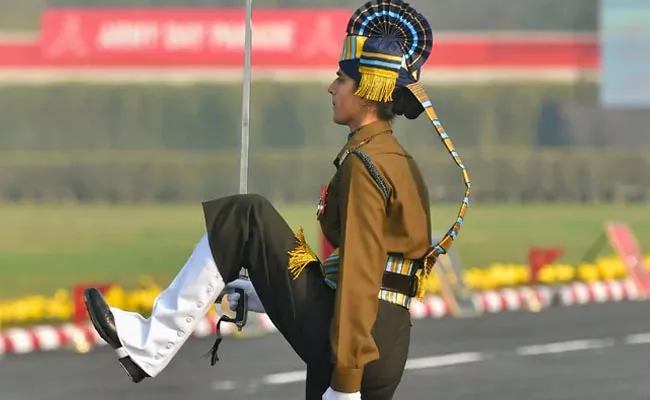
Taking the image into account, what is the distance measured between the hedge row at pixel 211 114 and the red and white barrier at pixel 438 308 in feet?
84.5

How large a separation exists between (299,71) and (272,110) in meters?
1.61

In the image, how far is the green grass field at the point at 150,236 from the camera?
19.0 metres

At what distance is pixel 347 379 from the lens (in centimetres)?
466

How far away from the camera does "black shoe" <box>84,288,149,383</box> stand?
4867 millimetres

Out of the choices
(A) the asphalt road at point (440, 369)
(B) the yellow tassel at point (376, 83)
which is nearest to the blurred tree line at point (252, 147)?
(A) the asphalt road at point (440, 369)

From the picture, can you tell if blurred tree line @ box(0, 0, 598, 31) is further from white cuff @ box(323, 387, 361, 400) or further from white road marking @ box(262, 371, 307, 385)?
white cuff @ box(323, 387, 361, 400)

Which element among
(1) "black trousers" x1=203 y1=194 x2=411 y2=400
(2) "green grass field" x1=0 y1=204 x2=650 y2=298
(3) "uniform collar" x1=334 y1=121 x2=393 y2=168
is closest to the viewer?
(1) "black trousers" x1=203 y1=194 x2=411 y2=400

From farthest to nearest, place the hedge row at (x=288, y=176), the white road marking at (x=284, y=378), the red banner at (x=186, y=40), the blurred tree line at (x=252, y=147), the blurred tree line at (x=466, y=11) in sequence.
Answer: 1. the blurred tree line at (x=466, y=11)
2. the red banner at (x=186, y=40)
3. the blurred tree line at (x=252, y=147)
4. the hedge row at (x=288, y=176)
5. the white road marking at (x=284, y=378)

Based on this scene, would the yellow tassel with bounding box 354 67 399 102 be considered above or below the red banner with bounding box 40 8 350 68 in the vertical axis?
above

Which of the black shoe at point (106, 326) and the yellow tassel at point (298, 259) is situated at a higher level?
the yellow tassel at point (298, 259)

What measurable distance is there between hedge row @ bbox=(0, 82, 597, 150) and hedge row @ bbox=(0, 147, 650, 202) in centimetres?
297

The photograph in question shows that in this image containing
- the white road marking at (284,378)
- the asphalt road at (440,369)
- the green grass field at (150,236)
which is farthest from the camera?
the green grass field at (150,236)

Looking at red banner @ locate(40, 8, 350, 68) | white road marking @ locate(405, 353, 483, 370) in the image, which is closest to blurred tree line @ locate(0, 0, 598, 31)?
red banner @ locate(40, 8, 350, 68)

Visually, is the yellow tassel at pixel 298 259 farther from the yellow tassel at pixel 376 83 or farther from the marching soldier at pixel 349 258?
the yellow tassel at pixel 376 83
